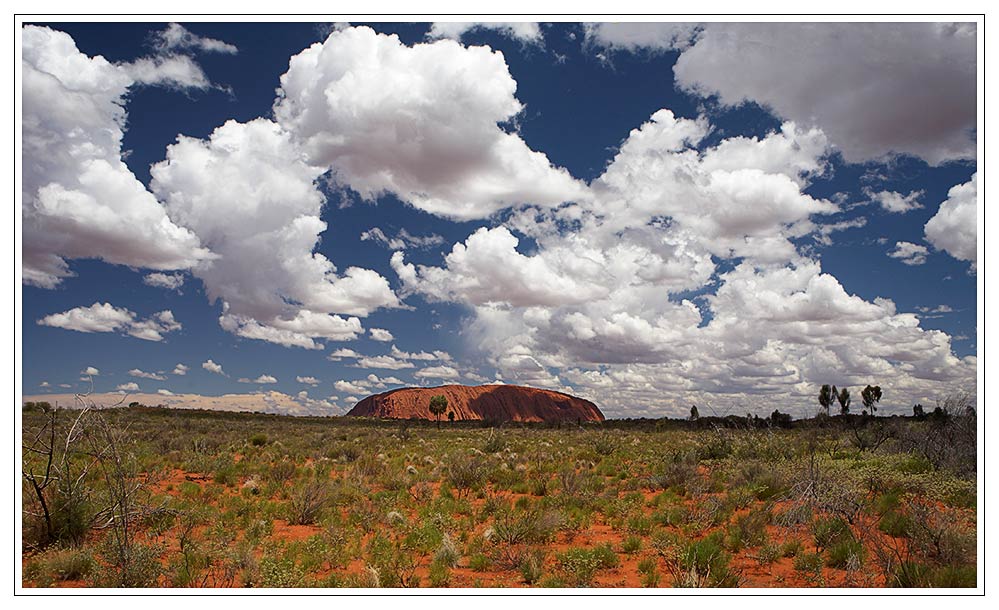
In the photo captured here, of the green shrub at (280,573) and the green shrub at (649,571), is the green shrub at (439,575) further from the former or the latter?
the green shrub at (649,571)

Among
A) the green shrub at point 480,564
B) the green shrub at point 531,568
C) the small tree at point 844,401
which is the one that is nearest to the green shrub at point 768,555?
the green shrub at point 531,568

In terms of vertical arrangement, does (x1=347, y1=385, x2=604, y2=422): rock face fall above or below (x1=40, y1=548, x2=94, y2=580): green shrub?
below

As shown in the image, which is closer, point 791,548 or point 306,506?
point 791,548

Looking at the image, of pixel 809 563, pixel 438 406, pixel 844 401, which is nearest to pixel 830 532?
pixel 809 563

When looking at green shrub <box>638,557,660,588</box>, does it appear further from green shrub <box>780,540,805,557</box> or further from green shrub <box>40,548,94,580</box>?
green shrub <box>40,548,94,580</box>

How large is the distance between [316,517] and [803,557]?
7581 mm

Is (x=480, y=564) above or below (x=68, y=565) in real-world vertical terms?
below

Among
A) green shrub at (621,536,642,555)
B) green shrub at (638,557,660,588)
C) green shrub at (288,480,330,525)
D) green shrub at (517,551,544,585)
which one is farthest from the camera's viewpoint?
green shrub at (288,480,330,525)

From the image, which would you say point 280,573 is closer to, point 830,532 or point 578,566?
point 578,566

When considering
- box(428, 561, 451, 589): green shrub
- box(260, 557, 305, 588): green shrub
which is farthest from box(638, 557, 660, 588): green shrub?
box(260, 557, 305, 588): green shrub
